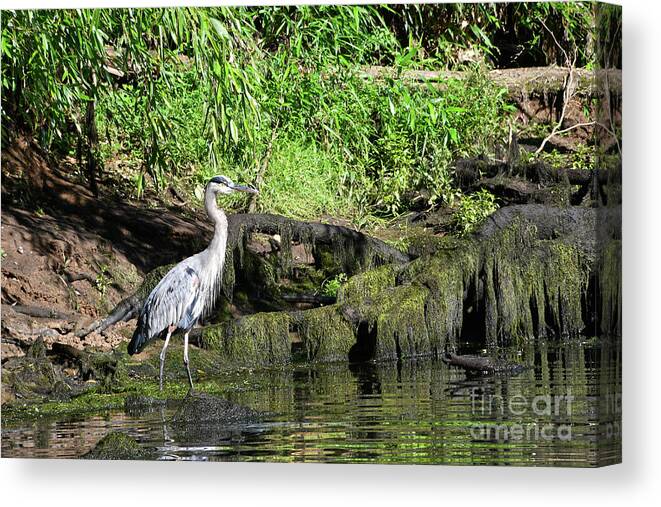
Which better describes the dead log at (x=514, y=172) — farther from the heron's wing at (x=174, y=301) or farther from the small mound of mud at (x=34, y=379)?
the small mound of mud at (x=34, y=379)

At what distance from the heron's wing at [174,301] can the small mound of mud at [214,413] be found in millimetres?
593

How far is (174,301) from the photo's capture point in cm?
729

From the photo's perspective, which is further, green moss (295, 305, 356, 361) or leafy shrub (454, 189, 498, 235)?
green moss (295, 305, 356, 361)

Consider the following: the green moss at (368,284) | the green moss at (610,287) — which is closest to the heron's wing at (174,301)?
the green moss at (368,284)

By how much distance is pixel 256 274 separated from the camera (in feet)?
23.6

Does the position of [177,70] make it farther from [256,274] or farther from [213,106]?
[256,274]

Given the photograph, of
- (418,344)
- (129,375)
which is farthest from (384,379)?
(129,375)

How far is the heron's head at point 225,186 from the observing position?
7.04 metres

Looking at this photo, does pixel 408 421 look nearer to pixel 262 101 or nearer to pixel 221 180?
pixel 221 180

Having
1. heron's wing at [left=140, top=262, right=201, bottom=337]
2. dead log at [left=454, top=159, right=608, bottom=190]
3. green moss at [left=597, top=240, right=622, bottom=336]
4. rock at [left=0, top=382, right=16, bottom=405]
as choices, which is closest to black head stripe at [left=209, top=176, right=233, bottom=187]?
heron's wing at [left=140, top=262, right=201, bottom=337]

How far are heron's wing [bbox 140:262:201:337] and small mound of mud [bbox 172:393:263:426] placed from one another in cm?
59

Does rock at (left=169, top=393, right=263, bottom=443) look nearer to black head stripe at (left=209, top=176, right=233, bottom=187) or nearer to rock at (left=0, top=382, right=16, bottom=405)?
rock at (left=0, top=382, right=16, bottom=405)

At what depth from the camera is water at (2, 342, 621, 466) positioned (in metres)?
6.13

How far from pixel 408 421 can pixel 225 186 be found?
155 centimetres
